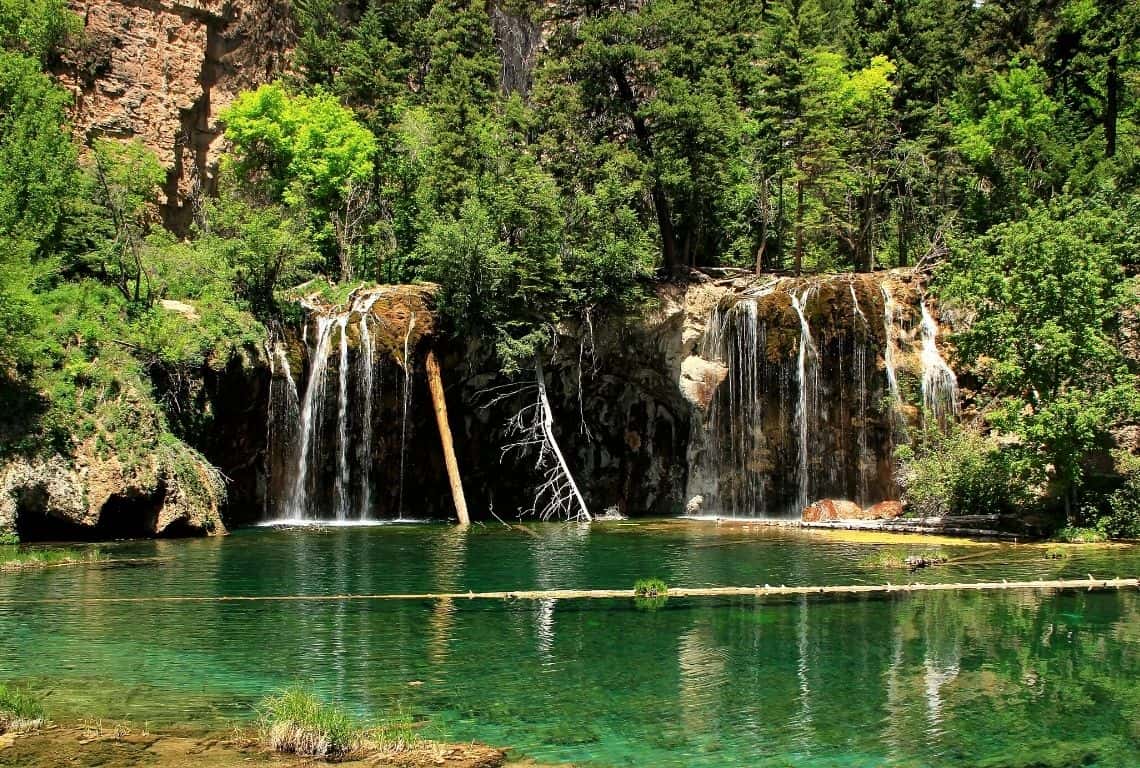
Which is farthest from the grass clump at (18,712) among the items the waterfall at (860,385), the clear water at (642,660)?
the waterfall at (860,385)

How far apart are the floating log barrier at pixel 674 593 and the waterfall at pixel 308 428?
14.3 meters

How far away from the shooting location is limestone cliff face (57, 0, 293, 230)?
4069 centimetres

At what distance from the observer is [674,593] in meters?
14.7

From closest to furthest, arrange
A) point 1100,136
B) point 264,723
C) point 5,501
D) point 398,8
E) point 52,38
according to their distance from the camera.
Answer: point 264,723 < point 5,501 < point 1100,136 < point 52,38 < point 398,8

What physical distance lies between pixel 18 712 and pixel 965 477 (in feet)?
65.1

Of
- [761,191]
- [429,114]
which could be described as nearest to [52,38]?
[429,114]

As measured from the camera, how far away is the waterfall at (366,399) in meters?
29.1

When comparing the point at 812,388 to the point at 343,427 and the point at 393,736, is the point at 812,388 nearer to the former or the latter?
the point at 343,427

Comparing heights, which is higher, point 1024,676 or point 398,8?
point 398,8

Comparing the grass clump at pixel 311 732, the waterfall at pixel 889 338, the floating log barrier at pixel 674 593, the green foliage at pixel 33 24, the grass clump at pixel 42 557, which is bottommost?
the grass clump at pixel 311 732

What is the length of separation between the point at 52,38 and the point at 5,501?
24699mm

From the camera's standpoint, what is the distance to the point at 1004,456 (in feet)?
67.9

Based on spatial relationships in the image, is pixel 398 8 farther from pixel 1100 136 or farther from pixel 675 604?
pixel 675 604

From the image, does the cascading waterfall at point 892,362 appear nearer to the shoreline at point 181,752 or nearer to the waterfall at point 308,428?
the waterfall at point 308,428
